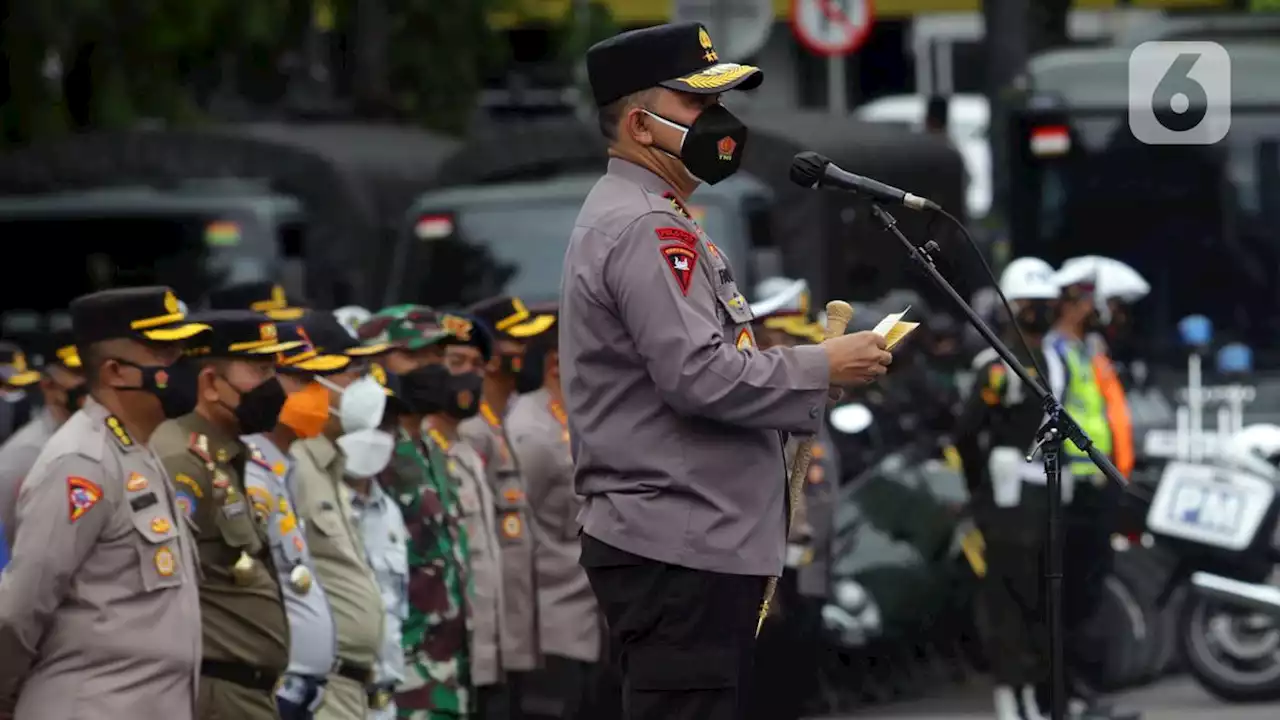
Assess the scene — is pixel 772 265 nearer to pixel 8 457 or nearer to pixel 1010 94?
pixel 1010 94

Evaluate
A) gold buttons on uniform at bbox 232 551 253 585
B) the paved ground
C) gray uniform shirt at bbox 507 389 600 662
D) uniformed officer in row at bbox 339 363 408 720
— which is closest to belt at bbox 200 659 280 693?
gold buttons on uniform at bbox 232 551 253 585

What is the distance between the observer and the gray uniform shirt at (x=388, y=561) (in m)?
8.63

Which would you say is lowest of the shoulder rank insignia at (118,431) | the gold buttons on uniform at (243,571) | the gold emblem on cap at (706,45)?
the gold buttons on uniform at (243,571)

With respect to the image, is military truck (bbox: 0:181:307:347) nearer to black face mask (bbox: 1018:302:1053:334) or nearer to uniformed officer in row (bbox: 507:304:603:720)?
black face mask (bbox: 1018:302:1053:334)

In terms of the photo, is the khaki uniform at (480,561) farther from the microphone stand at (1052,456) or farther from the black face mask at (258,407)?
the microphone stand at (1052,456)

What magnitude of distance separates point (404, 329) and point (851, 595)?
3.09 m

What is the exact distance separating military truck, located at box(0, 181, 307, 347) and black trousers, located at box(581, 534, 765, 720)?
12881 millimetres

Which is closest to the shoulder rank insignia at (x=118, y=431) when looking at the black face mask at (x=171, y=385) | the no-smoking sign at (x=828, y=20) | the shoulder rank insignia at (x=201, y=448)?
the black face mask at (x=171, y=385)

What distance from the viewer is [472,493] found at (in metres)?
9.38

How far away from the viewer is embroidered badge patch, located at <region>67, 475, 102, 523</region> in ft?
21.9

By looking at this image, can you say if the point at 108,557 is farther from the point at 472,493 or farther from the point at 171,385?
the point at 472,493

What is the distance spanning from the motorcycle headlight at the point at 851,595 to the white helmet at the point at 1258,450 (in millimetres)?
1970

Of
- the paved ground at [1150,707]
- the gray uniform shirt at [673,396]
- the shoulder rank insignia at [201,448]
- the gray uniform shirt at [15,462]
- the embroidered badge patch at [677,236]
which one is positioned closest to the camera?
the gray uniform shirt at [673,396]

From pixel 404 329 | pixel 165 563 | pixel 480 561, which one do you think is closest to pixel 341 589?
pixel 480 561
